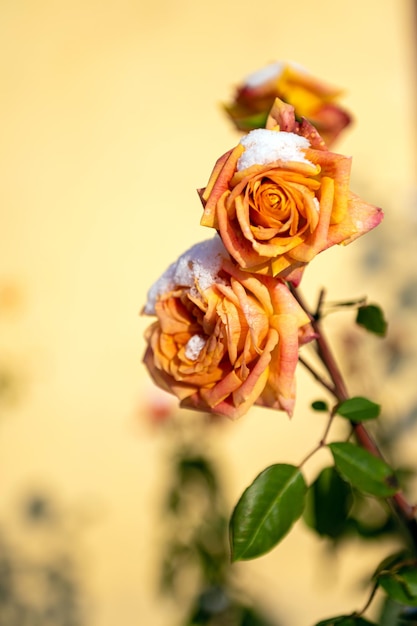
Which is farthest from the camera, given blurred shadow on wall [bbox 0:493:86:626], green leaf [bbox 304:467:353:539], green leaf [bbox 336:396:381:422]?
blurred shadow on wall [bbox 0:493:86:626]

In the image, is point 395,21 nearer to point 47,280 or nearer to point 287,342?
point 47,280

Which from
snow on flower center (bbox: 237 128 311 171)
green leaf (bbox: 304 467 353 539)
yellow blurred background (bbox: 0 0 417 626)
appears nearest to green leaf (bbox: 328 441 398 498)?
green leaf (bbox: 304 467 353 539)

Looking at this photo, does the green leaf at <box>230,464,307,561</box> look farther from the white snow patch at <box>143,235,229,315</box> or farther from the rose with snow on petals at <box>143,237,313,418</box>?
the white snow patch at <box>143,235,229,315</box>

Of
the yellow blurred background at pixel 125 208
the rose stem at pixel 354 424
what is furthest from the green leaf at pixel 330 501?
the yellow blurred background at pixel 125 208

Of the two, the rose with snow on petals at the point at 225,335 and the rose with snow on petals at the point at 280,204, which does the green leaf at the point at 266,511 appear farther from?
the rose with snow on petals at the point at 280,204

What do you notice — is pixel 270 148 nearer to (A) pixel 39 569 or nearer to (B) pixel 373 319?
(B) pixel 373 319
